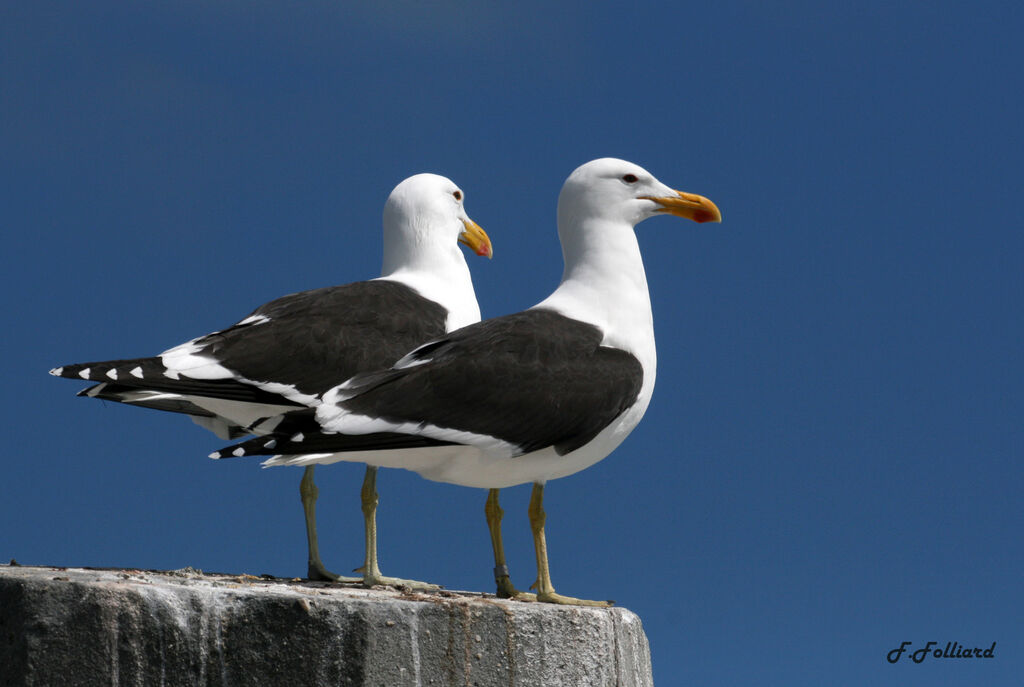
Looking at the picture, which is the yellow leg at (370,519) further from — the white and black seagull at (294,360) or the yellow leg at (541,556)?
the yellow leg at (541,556)

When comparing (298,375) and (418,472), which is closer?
(418,472)

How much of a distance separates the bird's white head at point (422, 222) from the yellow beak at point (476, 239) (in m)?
0.08

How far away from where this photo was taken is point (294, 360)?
29.9 feet

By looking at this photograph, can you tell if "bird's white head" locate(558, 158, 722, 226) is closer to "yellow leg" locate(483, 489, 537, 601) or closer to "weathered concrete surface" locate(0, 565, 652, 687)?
"yellow leg" locate(483, 489, 537, 601)

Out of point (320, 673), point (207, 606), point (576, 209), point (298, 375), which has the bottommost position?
point (320, 673)

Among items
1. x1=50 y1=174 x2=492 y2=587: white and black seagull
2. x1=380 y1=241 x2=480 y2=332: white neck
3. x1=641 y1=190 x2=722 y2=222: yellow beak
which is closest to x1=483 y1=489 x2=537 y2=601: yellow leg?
x1=50 y1=174 x2=492 y2=587: white and black seagull

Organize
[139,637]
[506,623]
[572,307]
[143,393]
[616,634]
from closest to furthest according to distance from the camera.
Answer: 1. [139,637]
2. [506,623]
3. [616,634]
4. [572,307]
5. [143,393]

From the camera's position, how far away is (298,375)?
29.8 ft

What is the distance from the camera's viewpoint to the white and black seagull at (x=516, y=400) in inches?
293

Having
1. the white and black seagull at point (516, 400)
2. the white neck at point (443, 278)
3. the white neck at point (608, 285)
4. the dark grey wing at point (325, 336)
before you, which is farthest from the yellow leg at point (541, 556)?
the white neck at point (443, 278)

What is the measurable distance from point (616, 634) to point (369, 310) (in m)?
3.16

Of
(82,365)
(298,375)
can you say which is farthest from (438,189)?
(82,365)

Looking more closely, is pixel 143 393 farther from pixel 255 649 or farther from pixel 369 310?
pixel 255 649

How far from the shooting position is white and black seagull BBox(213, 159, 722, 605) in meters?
7.44
